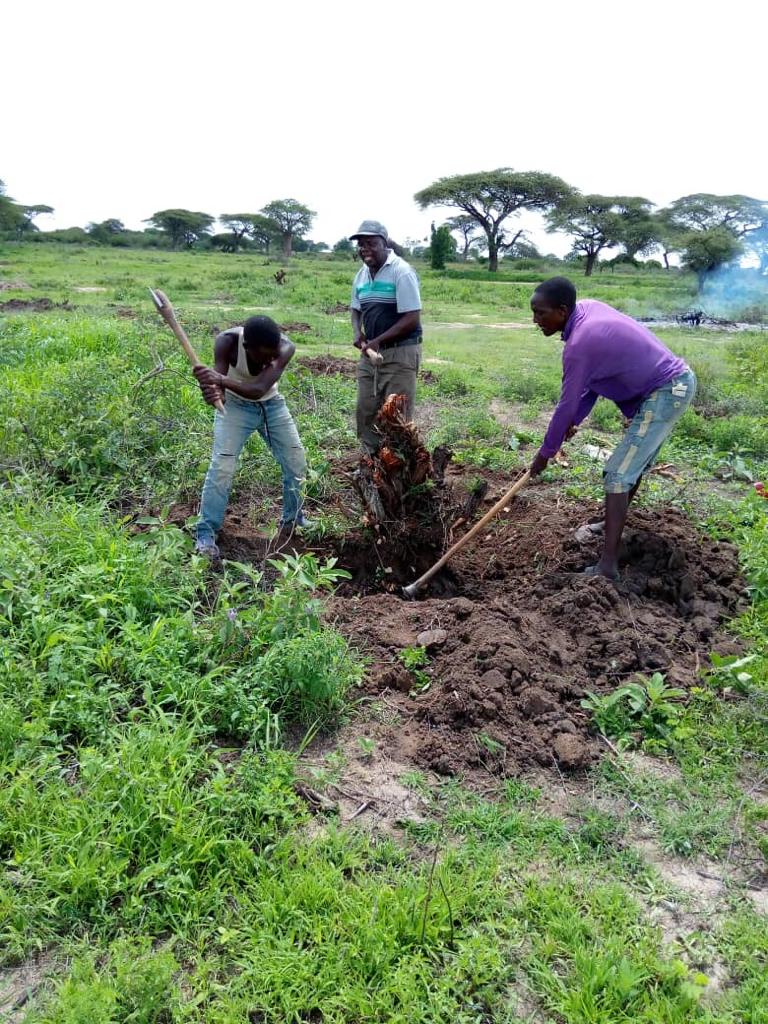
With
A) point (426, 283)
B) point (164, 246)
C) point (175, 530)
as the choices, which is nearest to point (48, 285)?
point (426, 283)

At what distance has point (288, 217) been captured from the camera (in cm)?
4941

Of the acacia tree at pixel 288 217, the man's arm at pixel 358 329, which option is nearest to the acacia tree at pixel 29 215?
the acacia tree at pixel 288 217

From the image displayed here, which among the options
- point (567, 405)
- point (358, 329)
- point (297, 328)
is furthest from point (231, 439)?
point (297, 328)

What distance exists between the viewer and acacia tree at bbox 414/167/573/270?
3881cm

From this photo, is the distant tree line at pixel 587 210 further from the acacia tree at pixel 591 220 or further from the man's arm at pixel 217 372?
the man's arm at pixel 217 372

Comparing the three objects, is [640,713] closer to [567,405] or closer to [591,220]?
[567,405]

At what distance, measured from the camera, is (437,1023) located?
6.06 feet

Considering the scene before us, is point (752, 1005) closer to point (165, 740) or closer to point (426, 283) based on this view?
point (165, 740)

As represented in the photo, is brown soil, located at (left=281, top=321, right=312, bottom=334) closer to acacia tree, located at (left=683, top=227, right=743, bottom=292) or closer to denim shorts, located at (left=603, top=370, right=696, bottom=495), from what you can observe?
denim shorts, located at (left=603, top=370, right=696, bottom=495)

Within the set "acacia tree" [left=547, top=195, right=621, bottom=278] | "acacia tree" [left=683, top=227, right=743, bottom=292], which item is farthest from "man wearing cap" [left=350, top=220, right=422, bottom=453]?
"acacia tree" [left=547, top=195, right=621, bottom=278]

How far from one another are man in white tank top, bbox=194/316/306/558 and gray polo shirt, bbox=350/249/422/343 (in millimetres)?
936

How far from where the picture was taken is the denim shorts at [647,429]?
378 cm

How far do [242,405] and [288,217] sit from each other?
49.4 metres

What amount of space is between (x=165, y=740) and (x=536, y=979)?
1379mm
